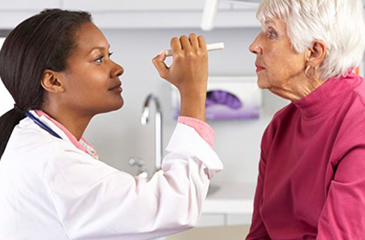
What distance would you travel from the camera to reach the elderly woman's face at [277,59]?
4.72 ft

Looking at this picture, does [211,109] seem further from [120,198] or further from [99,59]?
[120,198]

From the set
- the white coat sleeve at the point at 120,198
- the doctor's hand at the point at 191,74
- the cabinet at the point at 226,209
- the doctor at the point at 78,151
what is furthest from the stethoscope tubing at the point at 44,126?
the cabinet at the point at 226,209

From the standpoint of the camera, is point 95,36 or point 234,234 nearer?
point 95,36

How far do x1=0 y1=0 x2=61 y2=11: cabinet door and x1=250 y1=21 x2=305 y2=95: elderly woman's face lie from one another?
4.88 ft

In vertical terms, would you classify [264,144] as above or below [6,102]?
above

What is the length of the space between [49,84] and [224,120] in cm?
174

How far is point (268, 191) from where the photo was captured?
5.18 ft

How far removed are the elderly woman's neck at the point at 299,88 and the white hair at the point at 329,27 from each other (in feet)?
0.07

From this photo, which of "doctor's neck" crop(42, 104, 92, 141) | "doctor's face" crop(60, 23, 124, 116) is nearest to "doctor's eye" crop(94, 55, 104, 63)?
"doctor's face" crop(60, 23, 124, 116)

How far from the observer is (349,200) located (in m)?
1.29

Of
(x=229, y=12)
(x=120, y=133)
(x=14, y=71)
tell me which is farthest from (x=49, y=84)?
(x=120, y=133)

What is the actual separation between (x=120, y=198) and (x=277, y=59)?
0.46m

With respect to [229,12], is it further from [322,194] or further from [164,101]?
[322,194]

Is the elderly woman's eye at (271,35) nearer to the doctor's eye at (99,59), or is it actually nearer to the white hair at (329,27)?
the white hair at (329,27)
